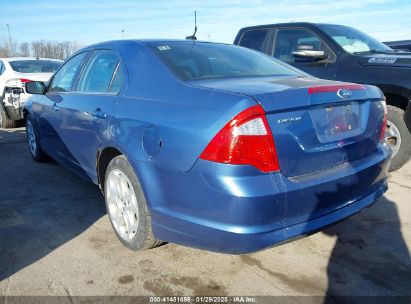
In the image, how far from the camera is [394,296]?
233 centimetres

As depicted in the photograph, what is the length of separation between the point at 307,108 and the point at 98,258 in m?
1.79

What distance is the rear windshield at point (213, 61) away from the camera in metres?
2.75

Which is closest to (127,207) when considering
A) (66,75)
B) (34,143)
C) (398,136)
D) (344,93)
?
(344,93)

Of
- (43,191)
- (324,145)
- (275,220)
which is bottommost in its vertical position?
(43,191)

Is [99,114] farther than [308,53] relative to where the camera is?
No

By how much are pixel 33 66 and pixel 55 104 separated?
16.3 ft

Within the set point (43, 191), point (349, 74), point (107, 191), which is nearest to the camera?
point (107, 191)

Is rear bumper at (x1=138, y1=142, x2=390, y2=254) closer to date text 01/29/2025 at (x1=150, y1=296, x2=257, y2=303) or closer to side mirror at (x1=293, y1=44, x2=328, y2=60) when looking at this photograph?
date text 01/29/2025 at (x1=150, y1=296, x2=257, y2=303)

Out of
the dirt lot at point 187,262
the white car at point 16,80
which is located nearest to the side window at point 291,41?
the dirt lot at point 187,262

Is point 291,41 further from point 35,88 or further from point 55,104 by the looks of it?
point 35,88

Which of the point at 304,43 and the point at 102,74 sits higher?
the point at 304,43

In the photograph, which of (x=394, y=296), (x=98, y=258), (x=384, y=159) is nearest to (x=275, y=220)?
(x=394, y=296)

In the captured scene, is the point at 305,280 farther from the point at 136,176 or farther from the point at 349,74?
the point at 349,74

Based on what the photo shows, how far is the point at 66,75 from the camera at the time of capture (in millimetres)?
4172
